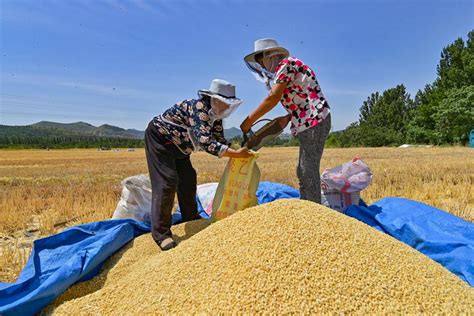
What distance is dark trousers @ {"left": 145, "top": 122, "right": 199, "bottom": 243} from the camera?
2.41m

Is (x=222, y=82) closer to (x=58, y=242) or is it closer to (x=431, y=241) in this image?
(x=58, y=242)

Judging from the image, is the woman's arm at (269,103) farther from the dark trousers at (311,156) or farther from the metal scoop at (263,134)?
the dark trousers at (311,156)

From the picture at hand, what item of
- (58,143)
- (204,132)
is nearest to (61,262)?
(204,132)

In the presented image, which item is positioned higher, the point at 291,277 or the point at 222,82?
the point at 222,82

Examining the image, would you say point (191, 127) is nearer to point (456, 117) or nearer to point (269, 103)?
point (269, 103)

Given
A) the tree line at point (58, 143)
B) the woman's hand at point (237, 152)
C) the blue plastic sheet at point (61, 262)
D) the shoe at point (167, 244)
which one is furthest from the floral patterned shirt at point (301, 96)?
Result: the tree line at point (58, 143)

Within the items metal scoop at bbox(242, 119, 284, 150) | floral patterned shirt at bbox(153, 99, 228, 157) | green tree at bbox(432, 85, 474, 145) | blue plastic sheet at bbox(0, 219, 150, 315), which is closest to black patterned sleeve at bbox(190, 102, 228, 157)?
floral patterned shirt at bbox(153, 99, 228, 157)

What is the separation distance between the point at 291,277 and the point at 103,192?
4.10 metres

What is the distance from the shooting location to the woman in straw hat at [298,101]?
237cm

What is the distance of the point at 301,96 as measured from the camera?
2455 mm

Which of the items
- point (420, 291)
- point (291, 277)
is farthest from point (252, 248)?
point (420, 291)

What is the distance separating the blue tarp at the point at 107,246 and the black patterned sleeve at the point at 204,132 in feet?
2.84

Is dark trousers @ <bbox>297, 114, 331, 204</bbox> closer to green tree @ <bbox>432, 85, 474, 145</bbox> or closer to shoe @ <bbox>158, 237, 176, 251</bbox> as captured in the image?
shoe @ <bbox>158, 237, 176, 251</bbox>

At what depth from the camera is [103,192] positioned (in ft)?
16.3
